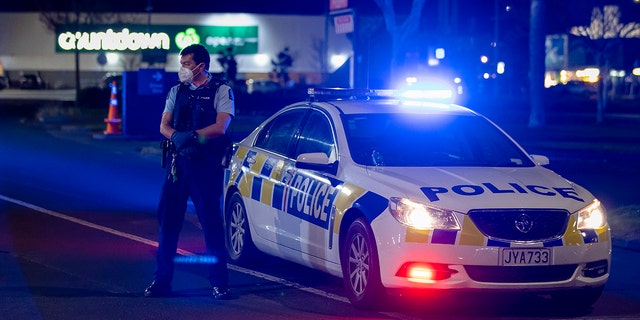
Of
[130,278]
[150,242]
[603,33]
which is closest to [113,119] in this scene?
[150,242]

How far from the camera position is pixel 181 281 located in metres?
9.05

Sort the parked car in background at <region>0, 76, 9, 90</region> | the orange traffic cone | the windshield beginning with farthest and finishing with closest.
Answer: the parked car in background at <region>0, 76, 9, 90</region>, the orange traffic cone, the windshield

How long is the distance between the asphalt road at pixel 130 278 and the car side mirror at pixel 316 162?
0.94 m

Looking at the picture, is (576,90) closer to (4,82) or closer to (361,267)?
(4,82)

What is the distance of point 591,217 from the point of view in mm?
7844

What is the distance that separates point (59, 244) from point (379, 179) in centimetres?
406

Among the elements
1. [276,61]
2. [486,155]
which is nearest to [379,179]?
[486,155]

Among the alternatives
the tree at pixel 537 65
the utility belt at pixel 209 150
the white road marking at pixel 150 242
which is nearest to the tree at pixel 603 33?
the tree at pixel 537 65

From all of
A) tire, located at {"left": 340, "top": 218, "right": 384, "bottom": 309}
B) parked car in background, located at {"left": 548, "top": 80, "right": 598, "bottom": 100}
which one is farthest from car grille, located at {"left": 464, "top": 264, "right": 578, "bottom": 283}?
parked car in background, located at {"left": 548, "top": 80, "right": 598, "bottom": 100}

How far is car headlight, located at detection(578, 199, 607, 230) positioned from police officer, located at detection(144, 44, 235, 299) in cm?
249

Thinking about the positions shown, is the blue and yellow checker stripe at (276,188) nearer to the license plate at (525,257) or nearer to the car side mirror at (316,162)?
the car side mirror at (316,162)

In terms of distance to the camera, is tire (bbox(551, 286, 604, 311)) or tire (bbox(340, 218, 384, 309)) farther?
tire (bbox(551, 286, 604, 311))

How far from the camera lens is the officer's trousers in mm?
8219

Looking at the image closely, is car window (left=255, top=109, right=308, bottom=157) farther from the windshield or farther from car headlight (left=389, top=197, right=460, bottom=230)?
car headlight (left=389, top=197, right=460, bottom=230)
